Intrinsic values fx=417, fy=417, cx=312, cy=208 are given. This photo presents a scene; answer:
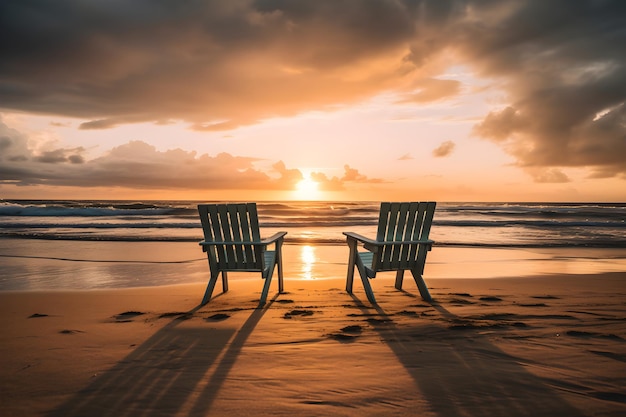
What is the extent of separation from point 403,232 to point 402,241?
0.44 ft

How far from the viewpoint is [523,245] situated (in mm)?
12602

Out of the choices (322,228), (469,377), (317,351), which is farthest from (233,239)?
(322,228)

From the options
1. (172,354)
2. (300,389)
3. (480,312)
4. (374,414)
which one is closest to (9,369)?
(172,354)

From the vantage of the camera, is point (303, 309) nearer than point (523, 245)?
Yes

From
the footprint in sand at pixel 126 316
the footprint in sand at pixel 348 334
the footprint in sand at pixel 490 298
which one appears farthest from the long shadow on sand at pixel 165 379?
the footprint in sand at pixel 490 298

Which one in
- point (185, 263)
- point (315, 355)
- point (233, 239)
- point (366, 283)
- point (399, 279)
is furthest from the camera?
point (185, 263)

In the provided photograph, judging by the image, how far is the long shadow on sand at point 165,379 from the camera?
7.87ft

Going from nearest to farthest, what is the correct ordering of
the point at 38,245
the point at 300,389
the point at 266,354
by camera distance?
the point at 300,389 → the point at 266,354 → the point at 38,245

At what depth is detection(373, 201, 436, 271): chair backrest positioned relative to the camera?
17.4 feet

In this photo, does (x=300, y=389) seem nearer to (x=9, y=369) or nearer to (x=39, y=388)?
(x=39, y=388)

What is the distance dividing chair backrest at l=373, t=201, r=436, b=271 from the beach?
50 centimetres

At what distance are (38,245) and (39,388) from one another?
11.4 m

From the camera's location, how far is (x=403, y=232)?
5.38 metres

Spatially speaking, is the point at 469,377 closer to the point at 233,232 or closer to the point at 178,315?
the point at 178,315
